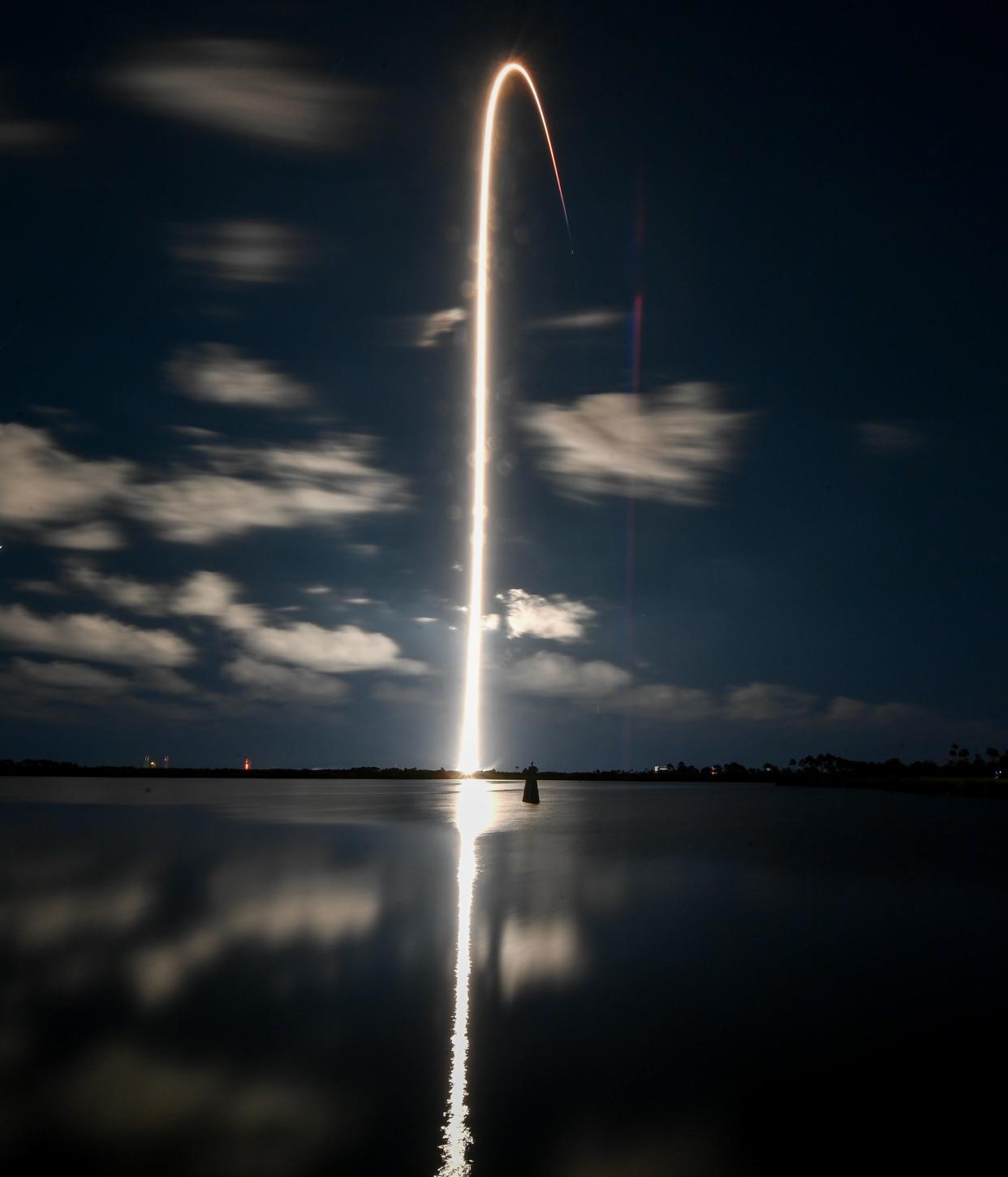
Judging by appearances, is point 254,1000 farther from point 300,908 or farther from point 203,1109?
point 300,908

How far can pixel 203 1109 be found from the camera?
11.8 m

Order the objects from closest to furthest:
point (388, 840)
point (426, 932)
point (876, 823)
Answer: point (426, 932) → point (388, 840) → point (876, 823)

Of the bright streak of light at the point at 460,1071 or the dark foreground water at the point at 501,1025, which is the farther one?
the dark foreground water at the point at 501,1025

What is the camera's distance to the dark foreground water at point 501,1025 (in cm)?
1091

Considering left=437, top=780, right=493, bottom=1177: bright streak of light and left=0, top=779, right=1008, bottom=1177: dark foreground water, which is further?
left=0, top=779, right=1008, bottom=1177: dark foreground water

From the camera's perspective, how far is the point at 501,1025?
53.6ft

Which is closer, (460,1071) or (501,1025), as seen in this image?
(460,1071)

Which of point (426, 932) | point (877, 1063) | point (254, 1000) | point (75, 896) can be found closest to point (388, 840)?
point (75, 896)

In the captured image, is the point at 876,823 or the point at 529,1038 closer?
the point at 529,1038

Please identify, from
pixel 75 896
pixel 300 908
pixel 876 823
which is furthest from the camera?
pixel 876 823

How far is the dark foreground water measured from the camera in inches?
429

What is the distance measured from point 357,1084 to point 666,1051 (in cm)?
496

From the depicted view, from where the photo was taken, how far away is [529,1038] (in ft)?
50.9

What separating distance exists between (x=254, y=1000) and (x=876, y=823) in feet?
308
